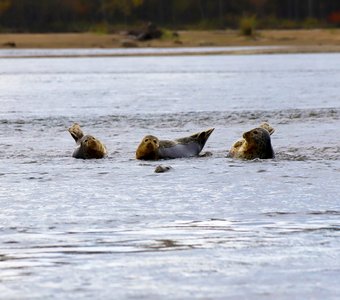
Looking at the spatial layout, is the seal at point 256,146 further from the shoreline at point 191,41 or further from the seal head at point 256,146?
the shoreline at point 191,41

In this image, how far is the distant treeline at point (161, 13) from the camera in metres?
69.4

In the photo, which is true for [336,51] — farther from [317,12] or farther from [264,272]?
[264,272]

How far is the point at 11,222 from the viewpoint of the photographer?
9.93m

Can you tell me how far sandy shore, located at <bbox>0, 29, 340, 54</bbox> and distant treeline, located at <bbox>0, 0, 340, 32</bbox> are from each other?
451 cm

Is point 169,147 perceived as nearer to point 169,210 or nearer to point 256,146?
point 256,146

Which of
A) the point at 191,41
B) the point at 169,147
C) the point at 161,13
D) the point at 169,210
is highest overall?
the point at 169,210

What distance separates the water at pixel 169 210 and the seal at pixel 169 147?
215 millimetres

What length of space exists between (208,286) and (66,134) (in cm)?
1082

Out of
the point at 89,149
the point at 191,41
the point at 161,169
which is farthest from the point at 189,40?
the point at 161,169

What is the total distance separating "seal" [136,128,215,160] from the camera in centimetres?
1441

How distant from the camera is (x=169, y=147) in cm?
1463

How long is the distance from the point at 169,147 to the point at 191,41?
157 feet

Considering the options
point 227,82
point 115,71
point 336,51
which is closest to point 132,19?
point 336,51

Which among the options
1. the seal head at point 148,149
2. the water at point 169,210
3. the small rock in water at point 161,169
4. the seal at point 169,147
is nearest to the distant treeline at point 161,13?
the water at point 169,210
